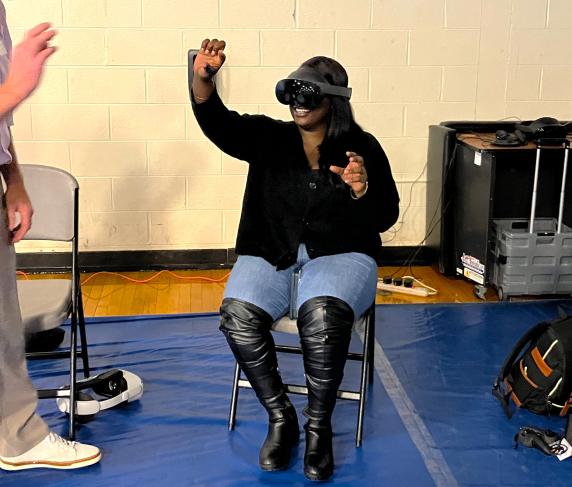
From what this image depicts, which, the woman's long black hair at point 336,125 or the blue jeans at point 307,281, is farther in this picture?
the woman's long black hair at point 336,125

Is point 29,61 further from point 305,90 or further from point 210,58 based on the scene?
point 305,90

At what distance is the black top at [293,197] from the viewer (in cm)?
253

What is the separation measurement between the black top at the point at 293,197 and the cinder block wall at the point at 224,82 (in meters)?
1.65

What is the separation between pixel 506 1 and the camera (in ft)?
13.8

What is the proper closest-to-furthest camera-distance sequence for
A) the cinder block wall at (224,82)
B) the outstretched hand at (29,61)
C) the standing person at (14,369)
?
1. the outstretched hand at (29,61)
2. the standing person at (14,369)
3. the cinder block wall at (224,82)

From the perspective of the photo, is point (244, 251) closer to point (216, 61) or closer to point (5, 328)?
point (216, 61)

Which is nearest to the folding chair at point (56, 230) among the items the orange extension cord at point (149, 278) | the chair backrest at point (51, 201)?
the chair backrest at point (51, 201)

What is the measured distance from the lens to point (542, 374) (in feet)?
8.52

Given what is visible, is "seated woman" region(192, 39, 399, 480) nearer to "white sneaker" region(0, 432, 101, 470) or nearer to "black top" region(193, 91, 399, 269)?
"black top" region(193, 91, 399, 269)

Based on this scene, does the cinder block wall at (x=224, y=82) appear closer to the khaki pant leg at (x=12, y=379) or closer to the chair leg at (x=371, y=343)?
the chair leg at (x=371, y=343)

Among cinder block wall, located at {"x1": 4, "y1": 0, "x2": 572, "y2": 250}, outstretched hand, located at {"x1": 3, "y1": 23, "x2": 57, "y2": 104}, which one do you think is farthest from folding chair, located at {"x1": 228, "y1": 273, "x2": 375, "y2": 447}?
cinder block wall, located at {"x1": 4, "y1": 0, "x2": 572, "y2": 250}

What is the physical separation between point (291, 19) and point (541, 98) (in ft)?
4.68

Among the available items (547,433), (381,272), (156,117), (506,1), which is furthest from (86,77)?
(547,433)

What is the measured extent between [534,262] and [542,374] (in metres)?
1.27
